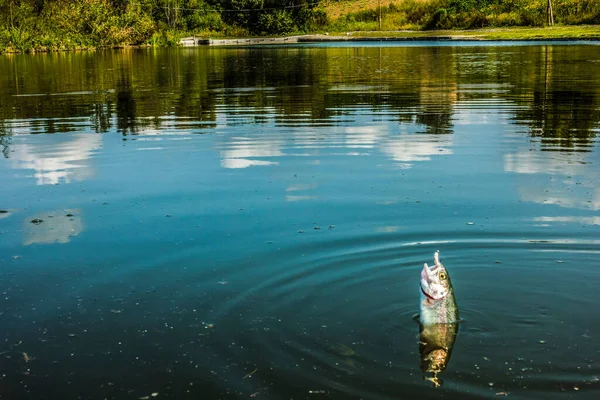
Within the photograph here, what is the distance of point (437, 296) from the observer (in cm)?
575

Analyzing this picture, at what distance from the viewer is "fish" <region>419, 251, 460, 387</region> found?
5606 mm

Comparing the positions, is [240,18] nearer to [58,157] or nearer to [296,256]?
[58,157]

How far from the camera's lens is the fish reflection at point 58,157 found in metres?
13.2

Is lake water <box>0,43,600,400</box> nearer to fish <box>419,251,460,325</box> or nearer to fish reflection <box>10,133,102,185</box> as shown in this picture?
fish reflection <box>10,133,102,185</box>

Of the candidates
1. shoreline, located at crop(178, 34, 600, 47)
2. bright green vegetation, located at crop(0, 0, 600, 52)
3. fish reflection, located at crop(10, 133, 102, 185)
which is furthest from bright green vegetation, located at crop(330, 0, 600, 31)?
fish reflection, located at crop(10, 133, 102, 185)

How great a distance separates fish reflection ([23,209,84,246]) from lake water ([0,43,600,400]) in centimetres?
5

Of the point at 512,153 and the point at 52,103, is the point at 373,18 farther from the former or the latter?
the point at 512,153

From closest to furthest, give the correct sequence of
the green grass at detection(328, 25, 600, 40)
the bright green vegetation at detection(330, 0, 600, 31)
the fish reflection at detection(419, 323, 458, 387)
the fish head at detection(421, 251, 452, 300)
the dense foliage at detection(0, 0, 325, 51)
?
the fish head at detection(421, 251, 452, 300)
the fish reflection at detection(419, 323, 458, 387)
the green grass at detection(328, 25, 600, 40)
the dense foliage at detection(0, 0, 325, 51)
the bright green vegetation at detection(330, 0, 600, 31)

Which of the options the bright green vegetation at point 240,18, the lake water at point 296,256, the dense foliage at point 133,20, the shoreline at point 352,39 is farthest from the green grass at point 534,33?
the lake water at point 296,256

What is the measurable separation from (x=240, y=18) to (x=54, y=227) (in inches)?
4717

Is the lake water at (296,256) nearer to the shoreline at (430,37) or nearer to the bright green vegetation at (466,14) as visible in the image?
the shoreline at (430,37)

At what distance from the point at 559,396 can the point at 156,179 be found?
339 inches

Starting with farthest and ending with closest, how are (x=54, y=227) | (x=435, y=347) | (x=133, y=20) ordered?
(x=133, y=20) → (x=54, y=227) → (x=435, y=347)

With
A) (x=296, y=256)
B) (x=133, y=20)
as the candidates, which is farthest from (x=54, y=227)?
(x=133, y=20)
